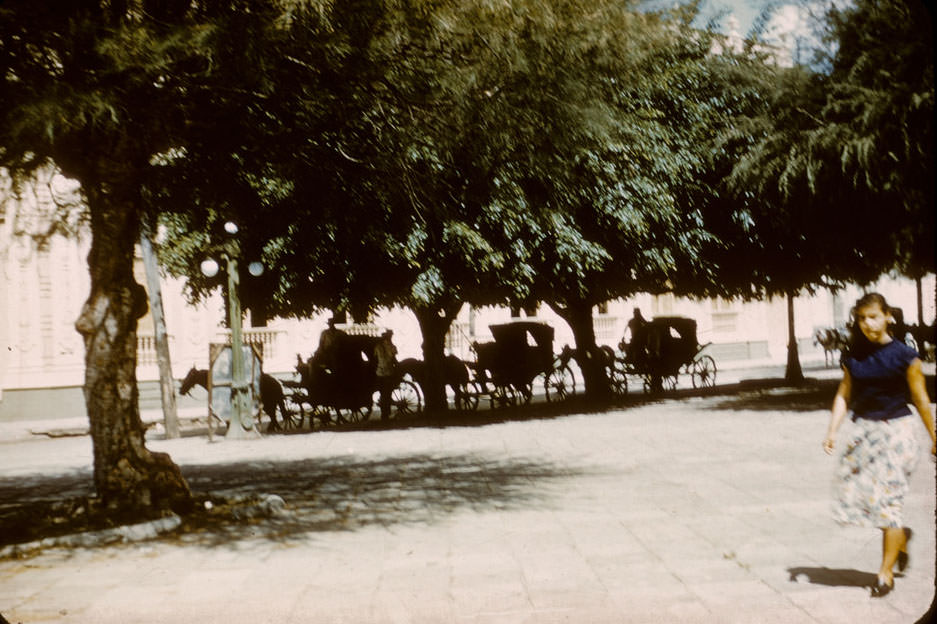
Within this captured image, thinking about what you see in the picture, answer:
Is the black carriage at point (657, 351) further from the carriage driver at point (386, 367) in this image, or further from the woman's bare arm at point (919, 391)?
the woman's bare arm at point (919, 391)

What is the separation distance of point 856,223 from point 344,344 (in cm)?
969

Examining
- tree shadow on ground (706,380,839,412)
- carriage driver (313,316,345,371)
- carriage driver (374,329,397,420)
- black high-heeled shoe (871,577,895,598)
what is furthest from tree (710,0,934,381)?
black high-heeled shoe (871,577,895,598)

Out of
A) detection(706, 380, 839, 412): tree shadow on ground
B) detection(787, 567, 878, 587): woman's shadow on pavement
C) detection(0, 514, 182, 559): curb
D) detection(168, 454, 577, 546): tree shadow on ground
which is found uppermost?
detection(0, 514, 182, 559): curb

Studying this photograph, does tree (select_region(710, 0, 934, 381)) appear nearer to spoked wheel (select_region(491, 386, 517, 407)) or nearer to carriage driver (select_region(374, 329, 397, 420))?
spoked wheel (select_region(491, 386, 517, 407))

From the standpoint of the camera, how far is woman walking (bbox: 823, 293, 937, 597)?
5.21 meters

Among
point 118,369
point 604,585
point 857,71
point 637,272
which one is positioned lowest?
point 604,585

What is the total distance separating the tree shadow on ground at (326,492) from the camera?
8008mm

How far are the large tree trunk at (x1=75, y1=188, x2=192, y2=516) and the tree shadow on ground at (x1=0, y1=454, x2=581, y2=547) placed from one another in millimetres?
454

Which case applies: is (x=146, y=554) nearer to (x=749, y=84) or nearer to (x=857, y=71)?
(x=857, y=71)

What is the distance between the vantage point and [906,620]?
464 centimetres

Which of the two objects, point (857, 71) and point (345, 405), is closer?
point (857, 71)

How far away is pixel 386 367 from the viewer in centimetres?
1850

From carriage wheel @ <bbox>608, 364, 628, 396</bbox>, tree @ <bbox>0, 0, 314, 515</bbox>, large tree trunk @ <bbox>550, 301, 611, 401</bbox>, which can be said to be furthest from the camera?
carriage wheel @ <bbox>608, 364, 628, 396</bbox>

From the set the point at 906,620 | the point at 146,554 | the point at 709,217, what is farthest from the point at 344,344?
the point at 906,620
